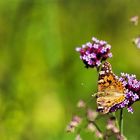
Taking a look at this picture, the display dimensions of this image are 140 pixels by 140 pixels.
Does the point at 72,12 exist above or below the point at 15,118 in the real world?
above

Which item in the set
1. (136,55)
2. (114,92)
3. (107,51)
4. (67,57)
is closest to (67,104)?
(67,57)

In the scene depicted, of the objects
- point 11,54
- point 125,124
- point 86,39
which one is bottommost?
point 125,124

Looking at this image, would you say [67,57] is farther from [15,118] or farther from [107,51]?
[107,51]

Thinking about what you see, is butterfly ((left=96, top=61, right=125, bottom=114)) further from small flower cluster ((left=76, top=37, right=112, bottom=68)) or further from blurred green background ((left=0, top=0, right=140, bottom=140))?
blurred green background ((left=0, top=0, right=140, bottom=140))

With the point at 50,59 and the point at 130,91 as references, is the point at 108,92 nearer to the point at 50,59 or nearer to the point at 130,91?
the point at 130,91

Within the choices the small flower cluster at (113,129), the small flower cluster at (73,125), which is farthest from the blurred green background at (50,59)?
the small flower cluster at (113,129)

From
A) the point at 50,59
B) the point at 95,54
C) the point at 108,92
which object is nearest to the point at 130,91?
the point at 108,92

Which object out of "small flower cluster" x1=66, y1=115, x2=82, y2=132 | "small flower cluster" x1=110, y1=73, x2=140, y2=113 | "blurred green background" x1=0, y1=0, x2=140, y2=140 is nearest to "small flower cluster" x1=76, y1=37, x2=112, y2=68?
"small flower cluster" x1=110, y1=73, x2=140, y2=113
